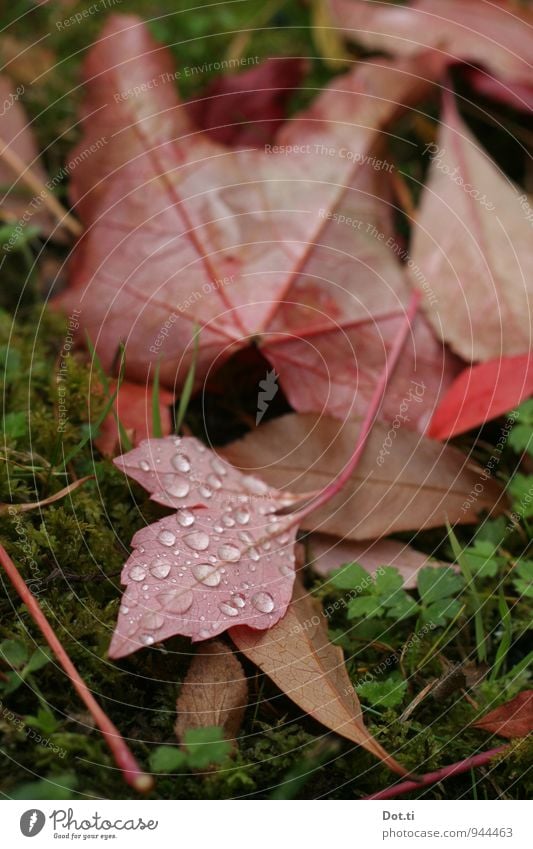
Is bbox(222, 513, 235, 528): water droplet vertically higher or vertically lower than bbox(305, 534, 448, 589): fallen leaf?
higher

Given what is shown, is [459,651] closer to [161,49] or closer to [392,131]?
[392,131]

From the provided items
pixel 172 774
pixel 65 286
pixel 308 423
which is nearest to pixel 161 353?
pixel 308 423

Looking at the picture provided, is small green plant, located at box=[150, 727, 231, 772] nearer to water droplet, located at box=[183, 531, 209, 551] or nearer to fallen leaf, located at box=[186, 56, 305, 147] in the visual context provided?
water droplet, located at box=[183, 531, 209, 551]

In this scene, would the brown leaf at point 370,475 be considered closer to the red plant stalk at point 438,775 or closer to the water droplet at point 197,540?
the water droplet at point 197,540

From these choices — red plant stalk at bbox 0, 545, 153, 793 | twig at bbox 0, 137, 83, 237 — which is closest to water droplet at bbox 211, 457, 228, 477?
red plant stalk at bbox 0, 545, 153, 793

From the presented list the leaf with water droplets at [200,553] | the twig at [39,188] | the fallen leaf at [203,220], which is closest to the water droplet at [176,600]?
the leaf with water droplets at [200,553]

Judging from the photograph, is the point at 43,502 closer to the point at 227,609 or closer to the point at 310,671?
the point at 227,609
